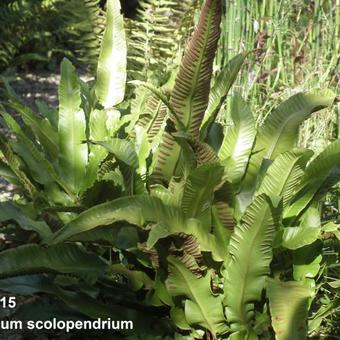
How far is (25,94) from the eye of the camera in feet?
18.0

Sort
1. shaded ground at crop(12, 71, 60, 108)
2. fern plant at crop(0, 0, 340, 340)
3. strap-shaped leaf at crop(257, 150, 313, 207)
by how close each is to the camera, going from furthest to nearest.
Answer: shaded ground at crop(12, 71, 60, 108), strap-shaped leaf at crop(257, 150, 313, 207), fern plant at crop(0, 0, 340, 340)

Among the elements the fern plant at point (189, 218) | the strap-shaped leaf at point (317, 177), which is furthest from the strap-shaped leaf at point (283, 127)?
the strap-shaped leaf at point (317, 177)

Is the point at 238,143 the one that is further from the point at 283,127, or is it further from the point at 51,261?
the point at 51,261

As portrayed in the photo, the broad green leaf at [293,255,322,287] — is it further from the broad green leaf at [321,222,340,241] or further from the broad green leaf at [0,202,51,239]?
the broad green leaf at [0,202,51,239]

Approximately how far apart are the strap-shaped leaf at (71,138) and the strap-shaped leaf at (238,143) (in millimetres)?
543

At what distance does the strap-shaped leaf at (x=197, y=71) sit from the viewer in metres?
2.16

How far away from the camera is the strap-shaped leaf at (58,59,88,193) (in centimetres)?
267

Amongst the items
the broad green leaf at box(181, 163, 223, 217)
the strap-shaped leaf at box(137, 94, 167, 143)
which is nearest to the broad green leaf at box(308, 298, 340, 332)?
the broad green leaf at box(181, 163, 223, 217)

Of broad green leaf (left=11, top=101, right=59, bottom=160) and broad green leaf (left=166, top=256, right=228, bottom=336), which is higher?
broad green leaf (left=11, top=101, right=59, bottom=160)

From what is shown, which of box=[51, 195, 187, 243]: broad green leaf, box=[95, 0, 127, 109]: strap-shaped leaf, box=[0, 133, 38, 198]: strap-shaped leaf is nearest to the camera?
box=[51, 195, 187, 243]: broad green leaf

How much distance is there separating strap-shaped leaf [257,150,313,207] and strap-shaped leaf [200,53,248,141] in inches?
12.2

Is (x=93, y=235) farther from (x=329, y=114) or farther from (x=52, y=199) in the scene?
(x=329, y=114)

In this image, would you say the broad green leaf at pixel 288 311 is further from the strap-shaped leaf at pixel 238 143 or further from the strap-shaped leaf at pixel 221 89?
the strap-shaped leaf at pixel 221 89

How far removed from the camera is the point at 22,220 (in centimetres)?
246
